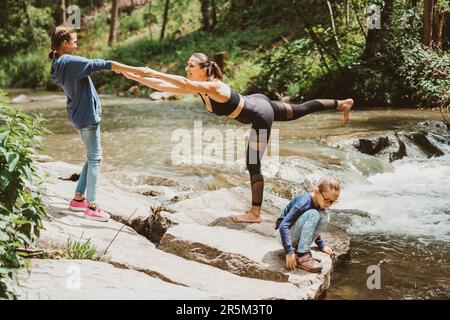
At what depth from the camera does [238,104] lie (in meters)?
4.85

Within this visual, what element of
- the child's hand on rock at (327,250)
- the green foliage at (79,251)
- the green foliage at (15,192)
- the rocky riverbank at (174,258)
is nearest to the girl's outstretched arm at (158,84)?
the green foliage at (15,192)

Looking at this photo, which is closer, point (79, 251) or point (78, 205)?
point (79, 251)

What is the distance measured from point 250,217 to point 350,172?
4.23 metres

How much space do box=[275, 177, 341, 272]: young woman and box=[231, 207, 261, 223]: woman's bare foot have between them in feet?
2.64

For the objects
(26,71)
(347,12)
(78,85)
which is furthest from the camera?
(26,71)

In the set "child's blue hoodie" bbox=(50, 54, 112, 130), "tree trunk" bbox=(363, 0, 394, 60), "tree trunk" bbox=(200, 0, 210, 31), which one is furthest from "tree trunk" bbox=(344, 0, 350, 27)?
"child's blue hoodie" bbox=(50, 54, 112, 130)

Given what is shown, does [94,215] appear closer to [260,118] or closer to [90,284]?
[90,284]

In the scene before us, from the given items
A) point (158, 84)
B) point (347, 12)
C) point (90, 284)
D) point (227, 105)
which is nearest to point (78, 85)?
point (158, 84)

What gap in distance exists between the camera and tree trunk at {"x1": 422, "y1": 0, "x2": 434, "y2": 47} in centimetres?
1540

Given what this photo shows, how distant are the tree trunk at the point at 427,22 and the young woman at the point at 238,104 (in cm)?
1173

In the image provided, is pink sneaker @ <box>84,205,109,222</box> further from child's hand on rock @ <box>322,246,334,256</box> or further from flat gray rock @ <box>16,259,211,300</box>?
child's hand on rock @ <box>322,246,334,256</box>

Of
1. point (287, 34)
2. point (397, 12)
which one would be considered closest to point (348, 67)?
point (397, 12)
